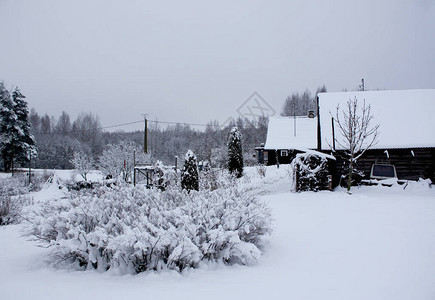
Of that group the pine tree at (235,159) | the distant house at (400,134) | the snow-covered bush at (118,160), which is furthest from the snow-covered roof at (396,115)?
the snow-covered bush at (118,160)

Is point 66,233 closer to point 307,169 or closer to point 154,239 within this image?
point 154,239

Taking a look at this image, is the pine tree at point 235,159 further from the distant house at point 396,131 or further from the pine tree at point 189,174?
the pine tree at point 189,174

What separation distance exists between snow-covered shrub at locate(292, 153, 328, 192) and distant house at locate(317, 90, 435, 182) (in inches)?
64.9

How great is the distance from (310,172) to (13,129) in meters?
35.8

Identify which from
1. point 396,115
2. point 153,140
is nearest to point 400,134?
point 396,115

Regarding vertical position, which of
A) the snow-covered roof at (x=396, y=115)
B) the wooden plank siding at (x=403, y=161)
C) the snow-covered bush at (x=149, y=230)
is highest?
the snow-covered roof at (x=396, y=115)

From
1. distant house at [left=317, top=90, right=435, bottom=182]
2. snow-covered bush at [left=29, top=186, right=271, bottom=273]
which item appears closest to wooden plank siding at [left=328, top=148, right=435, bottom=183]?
distant house at [left=317, top=90, right=435, bottom=182]

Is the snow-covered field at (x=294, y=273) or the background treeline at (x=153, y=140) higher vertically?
the background treeline at (x=153, y=140)

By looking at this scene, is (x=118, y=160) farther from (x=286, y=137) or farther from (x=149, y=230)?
(x=149, y=230)

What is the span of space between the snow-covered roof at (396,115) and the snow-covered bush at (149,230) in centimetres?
1026

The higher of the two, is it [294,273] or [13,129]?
[13,129]

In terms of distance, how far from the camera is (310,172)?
12.4 meters

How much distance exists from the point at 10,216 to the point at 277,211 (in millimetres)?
9255

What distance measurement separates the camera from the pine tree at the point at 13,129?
106ft
